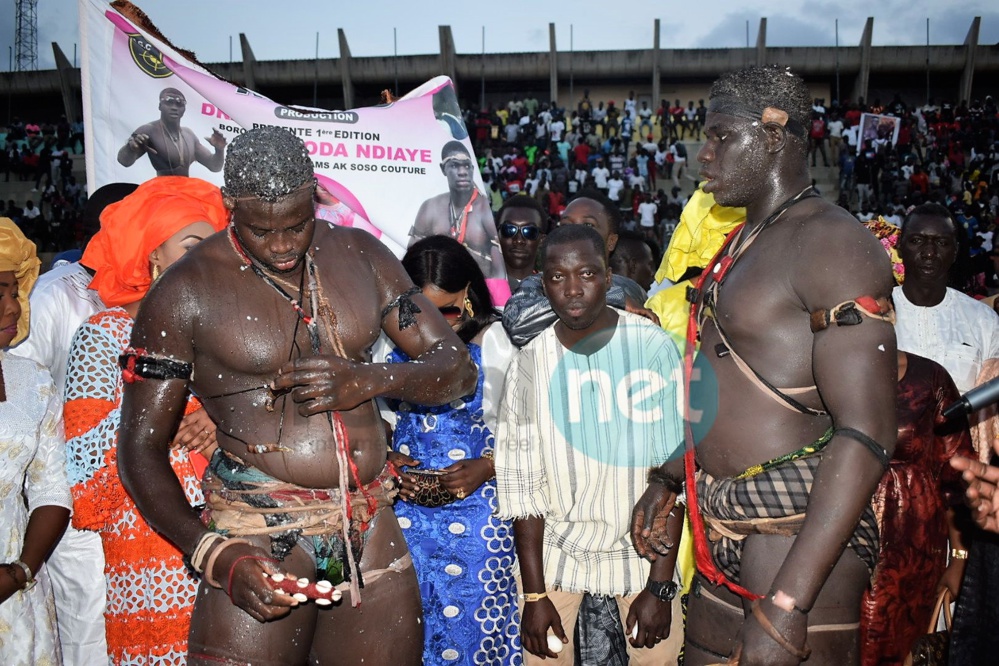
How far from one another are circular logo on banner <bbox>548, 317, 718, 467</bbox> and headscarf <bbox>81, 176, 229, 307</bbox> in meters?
1.62

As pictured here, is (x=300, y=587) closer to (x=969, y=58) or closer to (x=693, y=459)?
(x=693, y=459)

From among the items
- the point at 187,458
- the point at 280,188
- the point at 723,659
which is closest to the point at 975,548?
the point at 723,659

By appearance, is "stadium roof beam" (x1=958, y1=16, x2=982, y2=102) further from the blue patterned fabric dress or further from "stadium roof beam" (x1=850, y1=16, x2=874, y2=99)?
the blue patterned fabric dress

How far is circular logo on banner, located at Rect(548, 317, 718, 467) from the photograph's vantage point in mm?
3748

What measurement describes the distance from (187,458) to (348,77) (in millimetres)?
32706

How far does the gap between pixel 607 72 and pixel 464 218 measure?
30458mm

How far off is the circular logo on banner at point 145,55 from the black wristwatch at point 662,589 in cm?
415

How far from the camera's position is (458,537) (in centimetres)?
407

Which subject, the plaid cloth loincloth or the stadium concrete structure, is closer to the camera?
Result: the plaid cloth loincloth

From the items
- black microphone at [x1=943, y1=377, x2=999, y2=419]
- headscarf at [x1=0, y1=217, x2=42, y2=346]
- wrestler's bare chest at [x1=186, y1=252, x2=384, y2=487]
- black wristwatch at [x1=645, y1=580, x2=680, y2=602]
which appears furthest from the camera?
black wristwatch at [x1=645, y1=580, x2=680, y2=602]

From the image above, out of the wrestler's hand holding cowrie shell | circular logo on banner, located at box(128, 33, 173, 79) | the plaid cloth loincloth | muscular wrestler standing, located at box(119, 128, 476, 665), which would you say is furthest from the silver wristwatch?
circular logo on banner, located at box(128, 33, 173, 79)

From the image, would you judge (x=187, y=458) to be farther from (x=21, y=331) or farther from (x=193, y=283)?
(x=193, y=283)

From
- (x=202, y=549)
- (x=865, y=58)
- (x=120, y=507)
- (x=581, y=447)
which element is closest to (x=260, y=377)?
(x=202, y=549)

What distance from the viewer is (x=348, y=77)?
113ft
